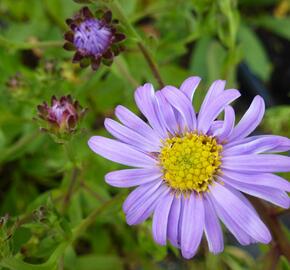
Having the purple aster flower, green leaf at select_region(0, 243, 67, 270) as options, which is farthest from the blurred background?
the purple aster flower

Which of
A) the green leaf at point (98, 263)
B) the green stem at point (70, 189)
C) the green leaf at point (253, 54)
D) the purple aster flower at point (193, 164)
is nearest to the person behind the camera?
the purple aster flower at point (193, 164)

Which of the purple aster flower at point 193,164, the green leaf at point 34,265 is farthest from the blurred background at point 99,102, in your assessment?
the purple aster flower at point 193,164

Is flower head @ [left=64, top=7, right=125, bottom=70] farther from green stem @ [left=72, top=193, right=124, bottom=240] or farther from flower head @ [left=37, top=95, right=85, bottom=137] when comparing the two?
green stem @ [left=72, top=193, right=124, bottom=240]

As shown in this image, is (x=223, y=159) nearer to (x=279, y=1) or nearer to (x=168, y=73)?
(x=168, y=73)

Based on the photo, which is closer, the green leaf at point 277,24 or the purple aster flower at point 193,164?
the purple aster flower at point 193,164

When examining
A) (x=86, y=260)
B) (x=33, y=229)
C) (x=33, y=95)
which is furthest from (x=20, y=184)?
(x=33, y=229)

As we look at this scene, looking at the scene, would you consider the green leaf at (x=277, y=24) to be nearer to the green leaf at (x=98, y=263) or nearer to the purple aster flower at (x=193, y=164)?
the green leaf at (x=98, y=263)

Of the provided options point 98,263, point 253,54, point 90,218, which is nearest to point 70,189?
point 90,218
